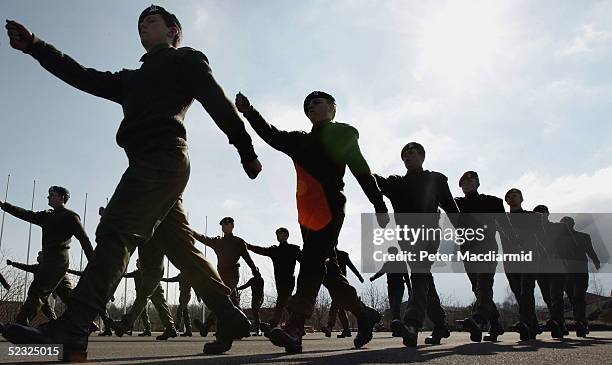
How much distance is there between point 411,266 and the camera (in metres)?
6.18

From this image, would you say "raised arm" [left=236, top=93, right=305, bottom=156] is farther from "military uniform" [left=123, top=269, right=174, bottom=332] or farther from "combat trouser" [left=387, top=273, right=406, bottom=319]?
"military uniform" [left=123, top=269, right=174, bottom=332]

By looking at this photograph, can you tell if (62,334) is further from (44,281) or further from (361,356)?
(44,281)

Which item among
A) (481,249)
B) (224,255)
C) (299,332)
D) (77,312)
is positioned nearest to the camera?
(77,312)

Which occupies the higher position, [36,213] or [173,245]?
[36,213]

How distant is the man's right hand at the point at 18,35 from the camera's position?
3.38m

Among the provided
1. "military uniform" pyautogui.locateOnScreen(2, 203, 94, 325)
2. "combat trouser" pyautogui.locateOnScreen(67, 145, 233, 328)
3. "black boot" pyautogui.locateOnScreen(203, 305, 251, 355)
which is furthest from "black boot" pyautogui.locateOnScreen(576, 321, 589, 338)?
"combat trouser" pyautogui.locateOnScreen(67, 145, 233, 328)

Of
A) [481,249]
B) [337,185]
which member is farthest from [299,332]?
[481,249]

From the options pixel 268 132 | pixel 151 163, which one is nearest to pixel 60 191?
pixel 268 132

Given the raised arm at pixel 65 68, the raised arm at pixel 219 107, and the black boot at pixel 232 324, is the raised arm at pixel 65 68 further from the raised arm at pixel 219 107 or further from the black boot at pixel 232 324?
the black boot at pixel 232 324

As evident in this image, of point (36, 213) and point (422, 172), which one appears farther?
point (36, 213)

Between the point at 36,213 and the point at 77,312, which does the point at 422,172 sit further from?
the point at 36,213

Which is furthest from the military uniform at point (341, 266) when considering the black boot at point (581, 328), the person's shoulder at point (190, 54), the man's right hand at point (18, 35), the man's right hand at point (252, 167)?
the black boot at point (581, 328)

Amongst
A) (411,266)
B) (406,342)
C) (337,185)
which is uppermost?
(337,185)

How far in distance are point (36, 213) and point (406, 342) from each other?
590 cm
